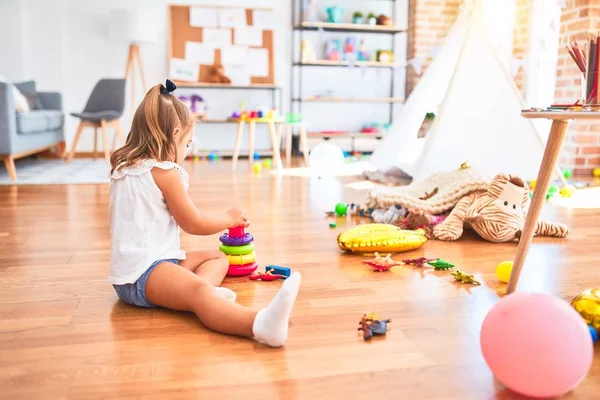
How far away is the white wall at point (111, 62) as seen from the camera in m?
5.42

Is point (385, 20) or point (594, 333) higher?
point (385, 20)

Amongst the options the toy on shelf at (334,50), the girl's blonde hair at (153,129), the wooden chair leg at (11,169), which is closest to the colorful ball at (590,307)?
the girl's blonde hair at (153,129)

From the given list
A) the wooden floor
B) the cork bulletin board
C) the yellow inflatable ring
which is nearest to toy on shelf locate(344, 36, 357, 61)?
the cork bulletin board

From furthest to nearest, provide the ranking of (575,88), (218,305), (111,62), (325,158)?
1. (111,62)
2. (325,158)
3. (575,88)
4. (218,305)

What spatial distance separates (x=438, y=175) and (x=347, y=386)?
1.75 metres

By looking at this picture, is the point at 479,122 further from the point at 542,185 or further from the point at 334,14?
the point at 334,14

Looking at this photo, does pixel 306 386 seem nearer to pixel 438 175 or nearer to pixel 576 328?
pixel 576 328

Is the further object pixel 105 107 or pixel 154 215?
pixel 105 107

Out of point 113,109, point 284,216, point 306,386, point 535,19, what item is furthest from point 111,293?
point 535,19

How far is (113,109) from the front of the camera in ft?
17.1

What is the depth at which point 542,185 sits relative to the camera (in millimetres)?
1504

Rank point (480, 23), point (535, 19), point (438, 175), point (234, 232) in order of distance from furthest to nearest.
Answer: point (535, 19) → point (480, 23) → point (438, 175) → point (234, 232)

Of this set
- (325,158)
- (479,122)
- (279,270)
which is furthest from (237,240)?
(325,158)

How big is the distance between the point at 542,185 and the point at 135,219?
A: 974 mm
